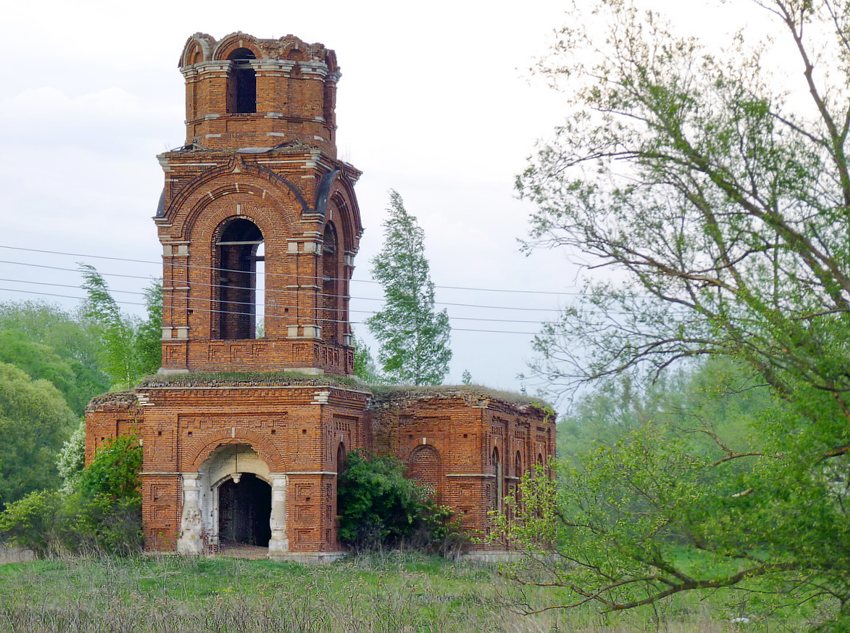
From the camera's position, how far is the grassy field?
18953 mm

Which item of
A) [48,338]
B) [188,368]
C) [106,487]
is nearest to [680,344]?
[188,368]

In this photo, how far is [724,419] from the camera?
201 feet

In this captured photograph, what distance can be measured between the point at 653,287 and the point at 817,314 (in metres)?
2.04

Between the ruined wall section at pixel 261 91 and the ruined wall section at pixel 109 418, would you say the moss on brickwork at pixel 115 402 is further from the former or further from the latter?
the ruined wall section at pixel 261 91

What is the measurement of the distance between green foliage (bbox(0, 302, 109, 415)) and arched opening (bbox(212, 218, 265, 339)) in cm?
2496

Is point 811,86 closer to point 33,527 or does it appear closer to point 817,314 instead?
point 817,314

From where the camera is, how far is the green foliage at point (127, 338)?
38.5 m

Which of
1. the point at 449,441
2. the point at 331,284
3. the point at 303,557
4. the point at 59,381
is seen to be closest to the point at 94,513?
the point at 303,557

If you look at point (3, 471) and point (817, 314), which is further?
point (3, 471)

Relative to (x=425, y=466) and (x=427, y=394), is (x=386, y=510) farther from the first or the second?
(x=427, y=394)

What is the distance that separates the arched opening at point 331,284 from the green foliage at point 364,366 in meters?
11.9

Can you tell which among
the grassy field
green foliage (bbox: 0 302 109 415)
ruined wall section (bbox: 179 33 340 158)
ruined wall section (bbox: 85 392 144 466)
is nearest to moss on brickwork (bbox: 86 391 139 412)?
ruined wall section (bbox: 85 392 144 466)

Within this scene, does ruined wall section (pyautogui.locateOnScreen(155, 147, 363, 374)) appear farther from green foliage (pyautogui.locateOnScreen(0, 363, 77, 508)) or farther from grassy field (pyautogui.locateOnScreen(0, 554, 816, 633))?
green foliage (pyautogui.locateOnScreen(0, 363, 77, 508))

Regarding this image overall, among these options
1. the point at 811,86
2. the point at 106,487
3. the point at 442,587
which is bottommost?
the point at 442,587
